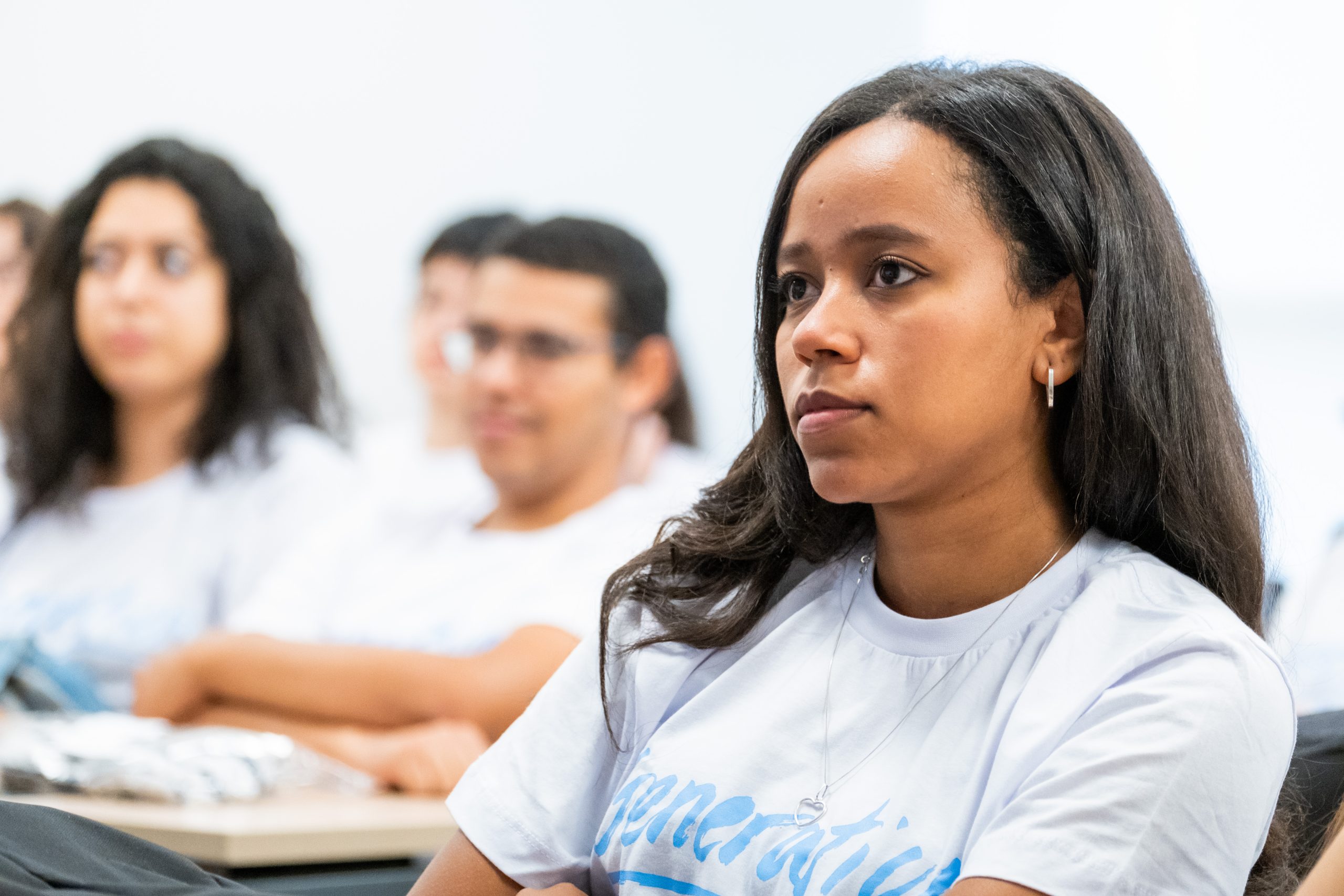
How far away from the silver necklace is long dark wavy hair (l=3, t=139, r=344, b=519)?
2.42 metres

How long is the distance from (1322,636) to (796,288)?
4.91 feet

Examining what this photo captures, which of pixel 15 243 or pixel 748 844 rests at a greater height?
pixel 15 243

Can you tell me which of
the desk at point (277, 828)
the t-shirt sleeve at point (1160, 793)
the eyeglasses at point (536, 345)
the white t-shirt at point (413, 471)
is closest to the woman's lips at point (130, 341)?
the white t-shirt at point (413, 471)

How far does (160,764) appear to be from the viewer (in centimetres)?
205

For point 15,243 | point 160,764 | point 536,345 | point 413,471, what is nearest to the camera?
point 160,764

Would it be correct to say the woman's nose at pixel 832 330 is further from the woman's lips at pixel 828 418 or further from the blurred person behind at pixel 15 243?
the blurred person behind at pixel 15 243

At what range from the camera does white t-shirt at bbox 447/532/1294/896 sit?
1.02 m

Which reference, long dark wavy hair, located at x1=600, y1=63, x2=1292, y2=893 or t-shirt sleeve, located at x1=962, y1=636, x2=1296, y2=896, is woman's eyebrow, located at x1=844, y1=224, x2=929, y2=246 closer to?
long dark wavy hair, located at x1=600, y1=63, x2=1292, y2=893

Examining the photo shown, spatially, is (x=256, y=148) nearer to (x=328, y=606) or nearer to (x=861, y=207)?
(x=328, y=606)

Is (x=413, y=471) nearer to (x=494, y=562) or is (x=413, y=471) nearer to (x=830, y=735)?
(x=494, y=562)

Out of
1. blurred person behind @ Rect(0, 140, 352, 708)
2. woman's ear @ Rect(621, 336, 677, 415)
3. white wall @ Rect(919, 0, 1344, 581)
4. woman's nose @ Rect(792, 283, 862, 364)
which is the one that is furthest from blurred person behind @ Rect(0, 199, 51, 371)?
woman's nose @ Rect(792, 283, 862, 364)

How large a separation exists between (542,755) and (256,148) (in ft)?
12.9

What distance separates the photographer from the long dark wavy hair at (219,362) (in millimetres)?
3438

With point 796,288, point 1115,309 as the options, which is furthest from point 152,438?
point 1115,309
